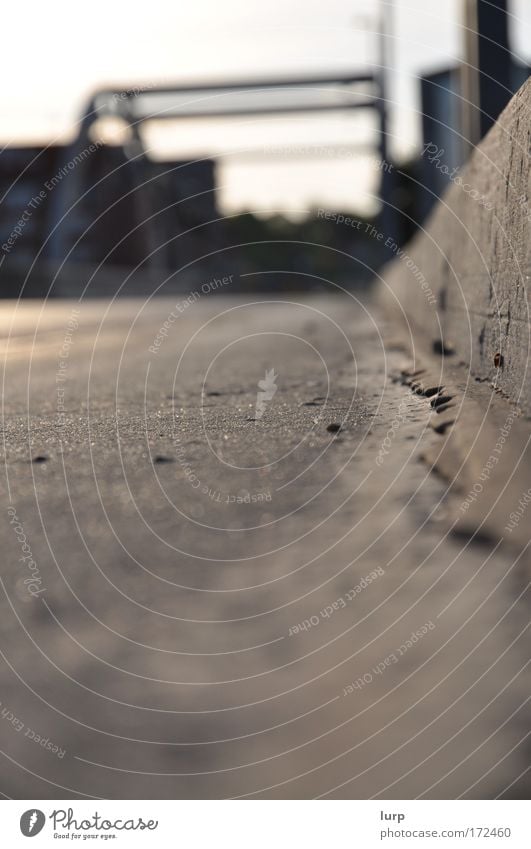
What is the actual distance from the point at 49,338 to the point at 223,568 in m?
7.88

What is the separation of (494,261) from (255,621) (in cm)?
208

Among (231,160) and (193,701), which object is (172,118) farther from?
(193,701)

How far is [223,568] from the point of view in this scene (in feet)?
5.47

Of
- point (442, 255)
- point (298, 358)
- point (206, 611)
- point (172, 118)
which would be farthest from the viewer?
point (172, 118)

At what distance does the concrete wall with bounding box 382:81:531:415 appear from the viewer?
8.54ft

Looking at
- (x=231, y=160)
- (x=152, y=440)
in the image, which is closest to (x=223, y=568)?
(x=152, y=440)

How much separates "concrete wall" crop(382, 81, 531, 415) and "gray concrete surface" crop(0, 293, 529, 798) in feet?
1.04

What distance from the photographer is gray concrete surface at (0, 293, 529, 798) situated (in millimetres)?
997

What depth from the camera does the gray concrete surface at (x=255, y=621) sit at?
997 mm

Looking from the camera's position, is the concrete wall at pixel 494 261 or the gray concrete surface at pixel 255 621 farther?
the concrete wall at pixel 494 261

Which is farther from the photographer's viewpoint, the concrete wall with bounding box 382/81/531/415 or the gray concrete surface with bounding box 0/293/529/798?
the concrete wall with bounding box 382/81/531/415

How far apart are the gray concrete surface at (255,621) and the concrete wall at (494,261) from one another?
1.04 ft

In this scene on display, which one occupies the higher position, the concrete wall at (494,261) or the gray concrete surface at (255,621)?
the concrete wall at (494,261)

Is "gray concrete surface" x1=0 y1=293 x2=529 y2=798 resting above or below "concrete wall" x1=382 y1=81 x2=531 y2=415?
below
